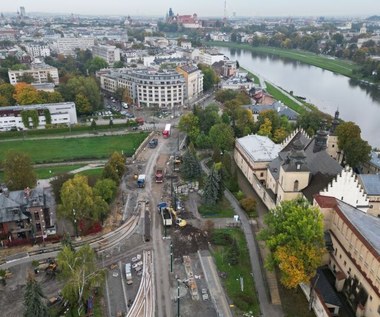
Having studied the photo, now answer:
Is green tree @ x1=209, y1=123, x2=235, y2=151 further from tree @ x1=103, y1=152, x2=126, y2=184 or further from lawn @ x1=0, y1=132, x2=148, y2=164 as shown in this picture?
tree @ x1=103, y1=152, x2=126, y2=184

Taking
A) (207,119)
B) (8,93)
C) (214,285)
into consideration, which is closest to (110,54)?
(8,93)

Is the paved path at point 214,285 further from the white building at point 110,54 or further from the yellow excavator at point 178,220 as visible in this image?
the white building at point 110,54

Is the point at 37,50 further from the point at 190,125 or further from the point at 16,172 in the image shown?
the point at 16,172

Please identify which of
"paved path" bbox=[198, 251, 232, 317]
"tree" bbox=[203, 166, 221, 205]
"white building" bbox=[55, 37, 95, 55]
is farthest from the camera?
"white building" bbox=[55, 37, 95, 55]

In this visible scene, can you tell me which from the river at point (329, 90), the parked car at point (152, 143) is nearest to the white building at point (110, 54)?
the river at point (329, 90)

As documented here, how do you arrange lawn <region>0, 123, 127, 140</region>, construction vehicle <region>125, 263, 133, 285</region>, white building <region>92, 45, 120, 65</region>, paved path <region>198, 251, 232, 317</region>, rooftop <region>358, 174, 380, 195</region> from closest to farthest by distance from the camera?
paved path <region>198, 251, 232, 317</region> → construction vehicle <region>125, 263, 133, 285</region> → rooftop <region>358, 174, 380, 195</region> → lawn <region>0, 123, 127, 140</region> → white building <region>92, 45, 120, 65</region>

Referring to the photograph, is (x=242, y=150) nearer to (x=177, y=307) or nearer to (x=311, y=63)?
(x=177, y=307)

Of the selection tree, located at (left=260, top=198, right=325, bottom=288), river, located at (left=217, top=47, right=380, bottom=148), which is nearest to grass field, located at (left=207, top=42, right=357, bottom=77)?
river, located at (left=217, top=47, right=380, bottom=148)
